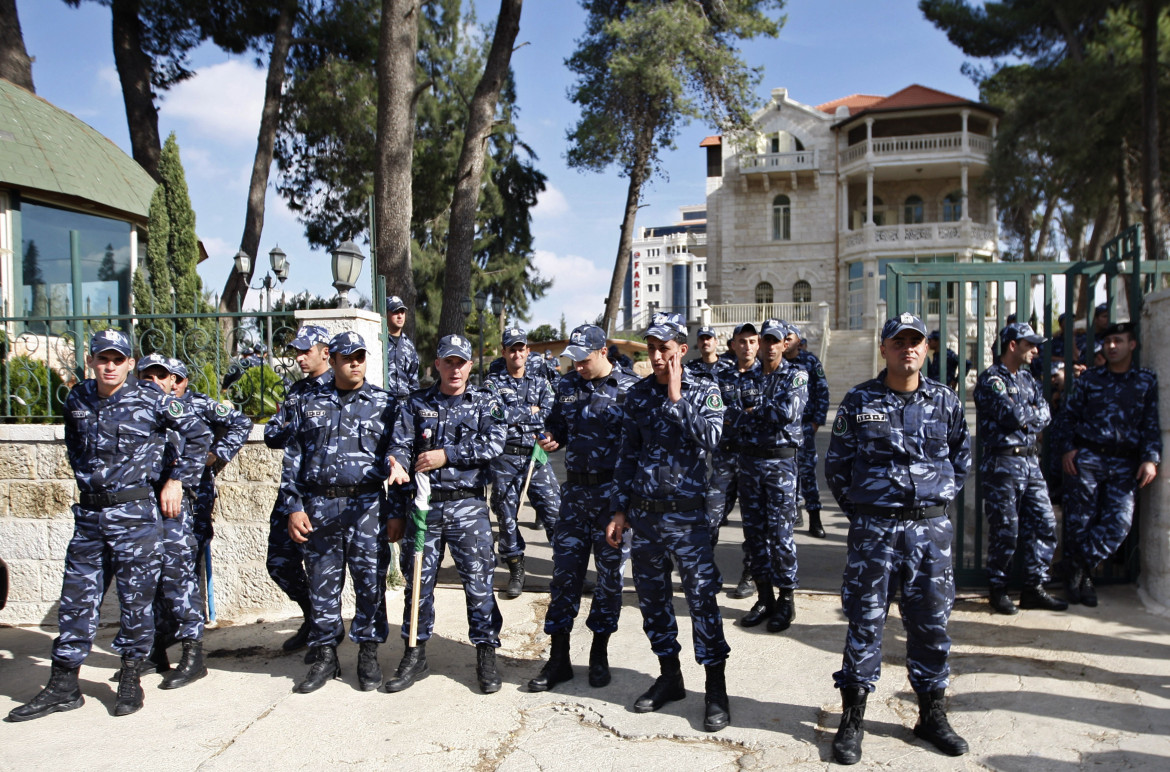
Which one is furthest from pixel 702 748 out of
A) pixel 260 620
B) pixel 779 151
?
pixel 779 151

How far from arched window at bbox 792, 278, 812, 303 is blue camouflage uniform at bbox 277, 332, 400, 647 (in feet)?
117

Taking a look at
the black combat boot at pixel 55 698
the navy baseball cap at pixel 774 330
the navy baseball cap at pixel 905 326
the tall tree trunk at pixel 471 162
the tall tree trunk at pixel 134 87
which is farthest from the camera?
the tall tree trunk at pixel 134 87

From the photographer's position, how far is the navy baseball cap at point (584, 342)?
Result: 173 inches

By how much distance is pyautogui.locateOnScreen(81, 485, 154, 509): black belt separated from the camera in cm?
425

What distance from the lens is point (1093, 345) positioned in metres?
5.82

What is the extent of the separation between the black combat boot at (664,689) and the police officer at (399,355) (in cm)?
362

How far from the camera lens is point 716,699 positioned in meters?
3.82

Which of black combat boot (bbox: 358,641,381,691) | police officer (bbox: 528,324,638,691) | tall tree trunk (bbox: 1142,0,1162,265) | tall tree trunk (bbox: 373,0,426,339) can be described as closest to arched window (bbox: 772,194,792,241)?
tall tree trunk (bbox: 1142,0,1162,265)

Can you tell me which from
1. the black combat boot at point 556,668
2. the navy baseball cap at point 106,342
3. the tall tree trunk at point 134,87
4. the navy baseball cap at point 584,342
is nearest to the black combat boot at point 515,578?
the black combat boot at point 556,668

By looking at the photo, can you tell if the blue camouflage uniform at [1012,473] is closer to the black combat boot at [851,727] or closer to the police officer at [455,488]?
the black combat boot at [851,727]

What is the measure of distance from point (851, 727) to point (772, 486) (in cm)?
189

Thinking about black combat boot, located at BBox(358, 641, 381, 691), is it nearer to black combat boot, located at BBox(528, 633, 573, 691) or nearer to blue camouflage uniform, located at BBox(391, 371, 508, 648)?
blue camouflage uniform, located at BBox(391, 371, 508, 648)

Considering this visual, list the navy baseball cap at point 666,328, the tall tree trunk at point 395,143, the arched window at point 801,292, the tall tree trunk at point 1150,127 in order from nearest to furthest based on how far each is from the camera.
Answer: the navy baseball cap at point 666,328 → the tall tree trunk at point 395,143 → the tall tree trunk at point 1150,127 → the arched window at point 801,292

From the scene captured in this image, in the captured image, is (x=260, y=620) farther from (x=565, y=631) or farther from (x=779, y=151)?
(x=779, y=151)
